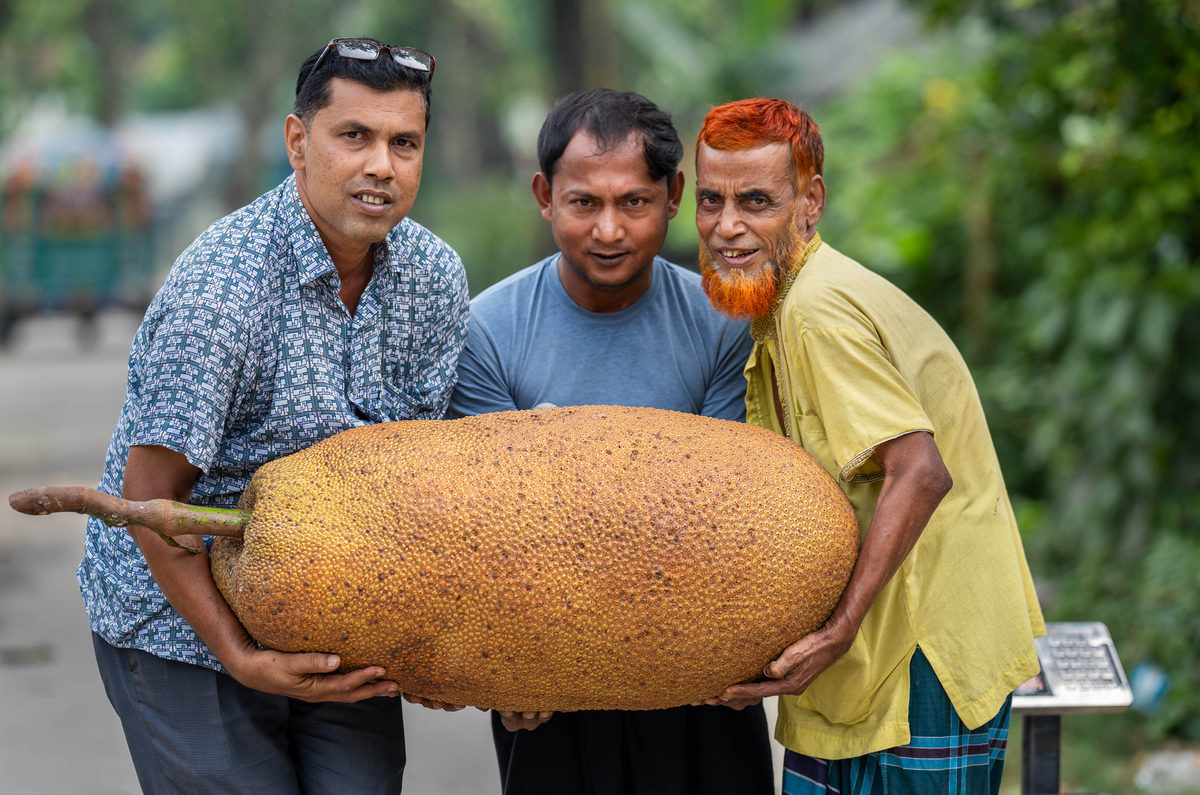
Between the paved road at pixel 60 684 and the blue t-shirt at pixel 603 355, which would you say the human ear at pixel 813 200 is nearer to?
the blue t-shirt at pixel 603 355

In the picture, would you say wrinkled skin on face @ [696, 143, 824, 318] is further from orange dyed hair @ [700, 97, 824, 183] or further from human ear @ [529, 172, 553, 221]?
human ear @ [529, 172, 553, 221]

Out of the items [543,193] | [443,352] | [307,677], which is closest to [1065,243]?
[543,193]

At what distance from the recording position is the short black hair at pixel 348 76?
1909mm

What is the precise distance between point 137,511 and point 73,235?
15.0 m

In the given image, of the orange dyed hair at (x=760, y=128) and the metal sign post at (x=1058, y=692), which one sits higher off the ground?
the orange dyed hair at (x=760, y=128)

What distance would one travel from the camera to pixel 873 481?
77.9 inches

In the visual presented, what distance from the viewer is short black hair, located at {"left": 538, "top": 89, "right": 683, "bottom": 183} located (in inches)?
87.4

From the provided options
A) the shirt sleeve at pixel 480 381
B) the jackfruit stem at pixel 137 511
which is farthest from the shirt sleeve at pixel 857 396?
the jackfruit stem at pixel 137 511

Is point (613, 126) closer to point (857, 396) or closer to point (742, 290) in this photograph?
point (742, 290)

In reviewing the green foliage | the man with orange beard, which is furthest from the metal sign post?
the green foliage

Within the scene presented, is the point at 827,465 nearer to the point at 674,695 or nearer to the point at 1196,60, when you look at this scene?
the point at 674,695

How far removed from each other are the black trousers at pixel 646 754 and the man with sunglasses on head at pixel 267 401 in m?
0.38

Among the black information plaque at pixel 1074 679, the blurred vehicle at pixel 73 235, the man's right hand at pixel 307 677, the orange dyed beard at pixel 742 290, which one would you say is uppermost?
the blurred vehicle at pixel 73 235

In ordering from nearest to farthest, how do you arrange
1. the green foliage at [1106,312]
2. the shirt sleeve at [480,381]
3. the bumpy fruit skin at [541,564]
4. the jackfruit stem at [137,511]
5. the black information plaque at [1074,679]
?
the jackfruit stem at [137,511] < the bumpy fruit skin at [541,564] < the shirt sleeve at [480,381] < the black information plaque at [1074,679] < the green foliage at [1106,312]
